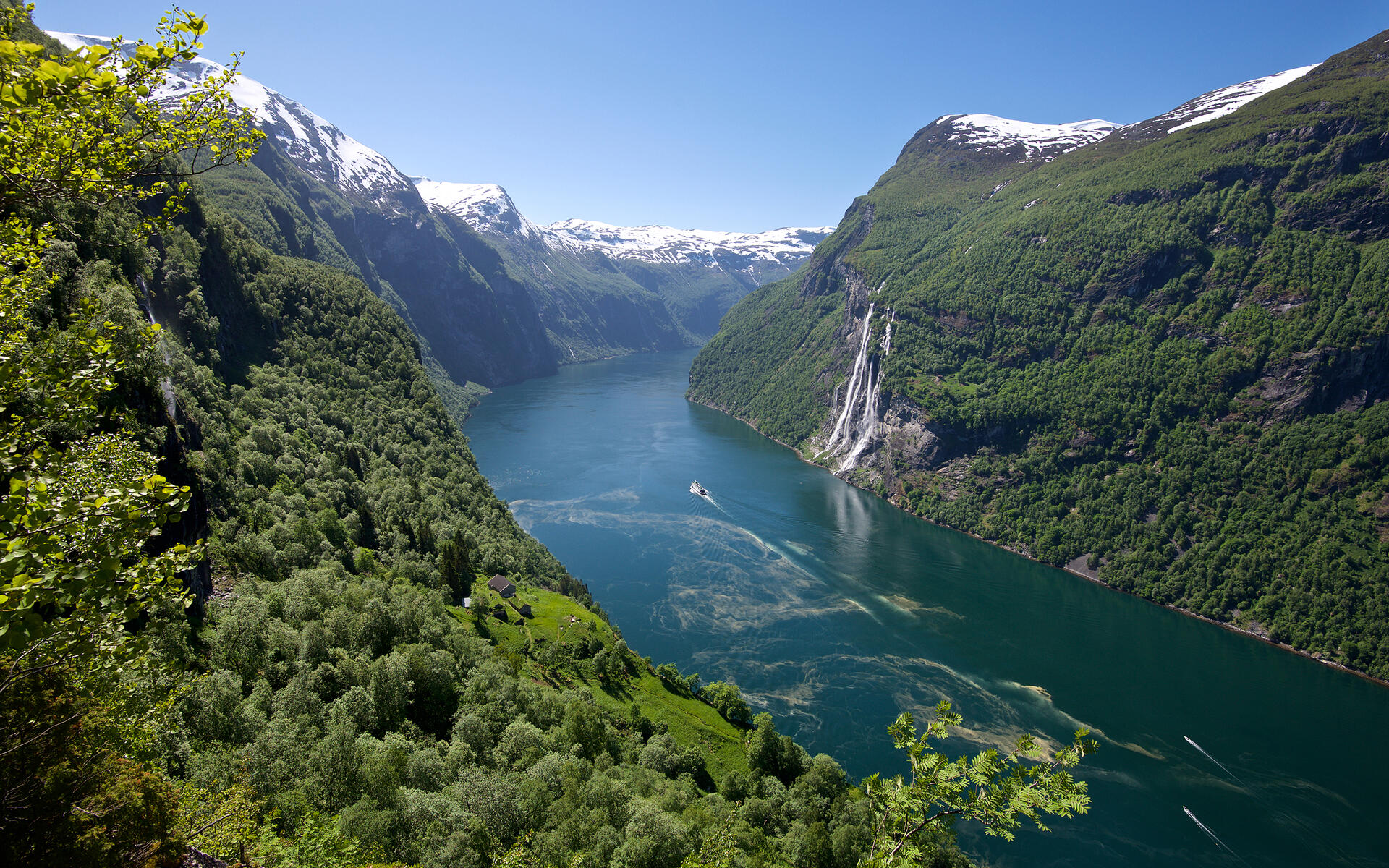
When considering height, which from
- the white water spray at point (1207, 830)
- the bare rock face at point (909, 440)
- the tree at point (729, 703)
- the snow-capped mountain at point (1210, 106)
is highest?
the snow-capped mountain at point (1210, 106)

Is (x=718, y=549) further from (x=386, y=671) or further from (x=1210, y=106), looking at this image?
(x=1210, y=106)

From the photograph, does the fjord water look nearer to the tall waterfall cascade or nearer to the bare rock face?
the bare rock face

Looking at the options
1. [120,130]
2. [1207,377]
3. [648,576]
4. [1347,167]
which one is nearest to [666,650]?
[648,576]

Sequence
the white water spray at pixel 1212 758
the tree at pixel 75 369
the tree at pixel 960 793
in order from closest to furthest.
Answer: the tree at pixel 75 369 → the tree at pixel 960 793 → the white water spray at pixel 1212 758

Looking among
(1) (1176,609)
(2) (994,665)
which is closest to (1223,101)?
(1) (1176,609)

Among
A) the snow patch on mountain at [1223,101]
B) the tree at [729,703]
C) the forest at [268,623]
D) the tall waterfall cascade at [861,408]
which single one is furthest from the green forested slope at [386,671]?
the snow patch on mountain at [1223,101]

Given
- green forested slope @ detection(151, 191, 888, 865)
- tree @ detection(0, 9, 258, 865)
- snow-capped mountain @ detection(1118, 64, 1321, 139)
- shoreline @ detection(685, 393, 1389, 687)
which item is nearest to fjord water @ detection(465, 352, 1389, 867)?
shoreline @ detection(685, 393, 1389, 687)

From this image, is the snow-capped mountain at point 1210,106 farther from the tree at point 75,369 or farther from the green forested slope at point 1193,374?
the tree at point 75,369
